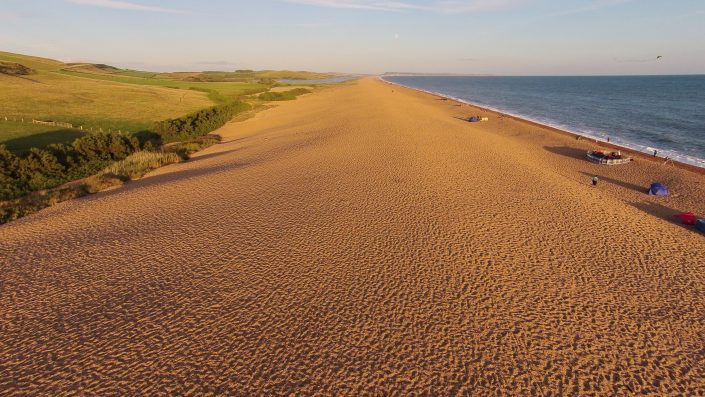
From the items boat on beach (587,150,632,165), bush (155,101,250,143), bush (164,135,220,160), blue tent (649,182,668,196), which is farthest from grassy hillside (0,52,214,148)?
boat on beach (587,150,632,165)

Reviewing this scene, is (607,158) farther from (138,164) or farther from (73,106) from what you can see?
(73,106)

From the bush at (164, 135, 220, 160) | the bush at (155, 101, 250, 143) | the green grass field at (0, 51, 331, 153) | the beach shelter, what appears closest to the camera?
the beach shelter

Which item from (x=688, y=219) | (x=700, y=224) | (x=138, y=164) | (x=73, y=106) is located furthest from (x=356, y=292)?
(x=73, y=106)

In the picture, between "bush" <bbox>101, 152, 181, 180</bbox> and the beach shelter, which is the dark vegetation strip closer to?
"bush" <bbox>101, 152, 181, 180</bbox>

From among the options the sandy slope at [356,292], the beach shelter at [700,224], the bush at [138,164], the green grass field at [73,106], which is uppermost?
the green grass field at [73,106]

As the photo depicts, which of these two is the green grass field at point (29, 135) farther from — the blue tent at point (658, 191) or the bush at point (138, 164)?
the blue tent at point (658, 191)

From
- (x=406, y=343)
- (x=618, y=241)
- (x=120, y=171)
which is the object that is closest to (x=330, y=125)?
(x=120, y=171)

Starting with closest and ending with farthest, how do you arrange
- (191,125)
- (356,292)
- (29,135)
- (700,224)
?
(356,292)
(700,224)
(29,135)
(191,125)

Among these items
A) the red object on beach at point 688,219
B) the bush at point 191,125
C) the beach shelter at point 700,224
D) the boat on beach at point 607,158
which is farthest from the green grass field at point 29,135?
the boat on beach at point 607,158

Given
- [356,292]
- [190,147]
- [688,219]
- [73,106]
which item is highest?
[73,106]
